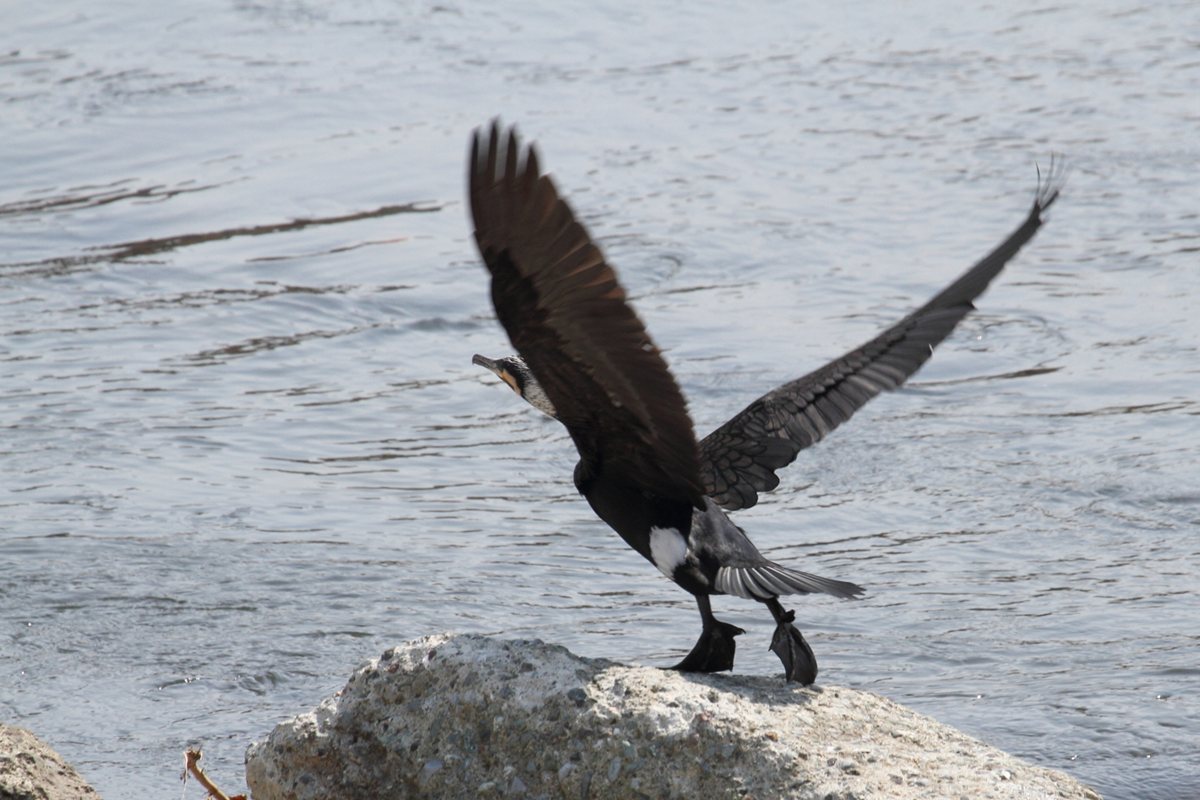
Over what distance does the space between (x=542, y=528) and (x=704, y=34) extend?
762cm

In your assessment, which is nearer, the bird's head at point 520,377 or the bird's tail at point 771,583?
the bird's tail at point 771,583

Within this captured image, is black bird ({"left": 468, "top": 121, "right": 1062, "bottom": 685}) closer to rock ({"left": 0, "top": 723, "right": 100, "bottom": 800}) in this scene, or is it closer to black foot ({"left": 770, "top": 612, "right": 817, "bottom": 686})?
black foot ({"left": 770, "top": 612, "right": 817, "bottom": 686})

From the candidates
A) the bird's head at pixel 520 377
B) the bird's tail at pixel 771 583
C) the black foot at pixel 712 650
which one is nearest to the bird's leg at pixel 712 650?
the black foot at pixel 712 650

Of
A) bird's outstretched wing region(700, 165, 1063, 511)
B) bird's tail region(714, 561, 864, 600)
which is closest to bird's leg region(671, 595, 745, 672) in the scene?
bird's tail region(714, 561, 864, 600)

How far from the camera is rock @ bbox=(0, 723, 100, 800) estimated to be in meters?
4.00

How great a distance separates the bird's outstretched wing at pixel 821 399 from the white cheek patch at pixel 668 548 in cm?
32

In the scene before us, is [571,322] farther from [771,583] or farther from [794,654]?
[794,654]

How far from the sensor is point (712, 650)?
4141 millimetres

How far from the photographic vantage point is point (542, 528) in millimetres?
7195

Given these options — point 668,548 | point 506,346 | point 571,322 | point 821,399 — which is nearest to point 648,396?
point 571,322

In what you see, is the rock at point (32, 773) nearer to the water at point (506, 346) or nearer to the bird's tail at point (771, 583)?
the water at point (506, 346)

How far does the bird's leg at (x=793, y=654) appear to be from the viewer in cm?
408

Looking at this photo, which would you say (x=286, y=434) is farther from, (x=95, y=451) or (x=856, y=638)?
(x=856, y=638)

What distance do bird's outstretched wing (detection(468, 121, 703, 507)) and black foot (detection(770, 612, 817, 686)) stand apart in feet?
1.32
